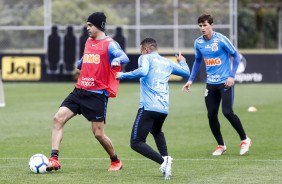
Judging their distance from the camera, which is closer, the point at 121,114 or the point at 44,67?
the point at 121,114

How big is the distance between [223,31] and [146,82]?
1038 inches

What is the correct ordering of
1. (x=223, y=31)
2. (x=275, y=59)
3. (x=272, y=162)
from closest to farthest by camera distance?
1. (x=272, y=162)
2. (x=275, y=59)
3. (x=223, y=31)

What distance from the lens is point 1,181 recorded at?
11.3 m

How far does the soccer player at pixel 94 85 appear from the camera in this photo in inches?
482

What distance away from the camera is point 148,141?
16516mm

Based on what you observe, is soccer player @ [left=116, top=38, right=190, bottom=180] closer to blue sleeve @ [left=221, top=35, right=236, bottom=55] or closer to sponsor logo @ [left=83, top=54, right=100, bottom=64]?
sponsor logo @ [left=83, top=54, right=100, bottom=64]

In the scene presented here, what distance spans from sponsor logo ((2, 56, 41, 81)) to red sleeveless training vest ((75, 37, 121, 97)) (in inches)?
979

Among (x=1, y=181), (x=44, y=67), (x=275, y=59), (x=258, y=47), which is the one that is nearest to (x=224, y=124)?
(x=1, y=181)

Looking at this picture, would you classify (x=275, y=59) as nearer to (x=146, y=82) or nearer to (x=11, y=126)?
(x=11, y=126)

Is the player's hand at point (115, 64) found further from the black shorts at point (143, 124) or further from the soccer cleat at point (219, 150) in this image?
the soccer cleat at point (219, 150)

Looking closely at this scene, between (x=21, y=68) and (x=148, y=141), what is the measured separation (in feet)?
69.7

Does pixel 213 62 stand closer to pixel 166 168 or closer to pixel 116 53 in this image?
pixel 116 53

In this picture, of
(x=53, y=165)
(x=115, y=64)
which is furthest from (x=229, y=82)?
(x=53, y=165)

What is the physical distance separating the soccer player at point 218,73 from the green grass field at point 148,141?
1.35ft
